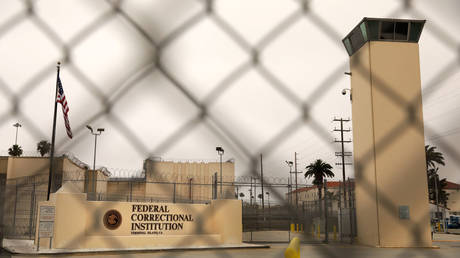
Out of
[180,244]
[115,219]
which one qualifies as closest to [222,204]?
[180,244]

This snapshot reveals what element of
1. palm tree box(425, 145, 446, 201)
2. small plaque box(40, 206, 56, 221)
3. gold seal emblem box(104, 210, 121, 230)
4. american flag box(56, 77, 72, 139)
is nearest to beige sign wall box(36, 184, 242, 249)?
gold seal emblem box(104, 210, 121, 230)

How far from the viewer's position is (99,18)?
4.33ft

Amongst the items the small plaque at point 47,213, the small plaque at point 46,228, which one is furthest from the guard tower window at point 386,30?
the small plaque at point 46,228

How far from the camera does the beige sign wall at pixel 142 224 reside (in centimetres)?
1438

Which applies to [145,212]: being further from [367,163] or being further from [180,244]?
[367,163]

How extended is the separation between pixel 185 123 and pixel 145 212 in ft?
50.4

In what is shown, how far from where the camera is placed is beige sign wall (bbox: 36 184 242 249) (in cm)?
1438

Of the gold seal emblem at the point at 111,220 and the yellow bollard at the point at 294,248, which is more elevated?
the yellow bollard at the point at 294,248

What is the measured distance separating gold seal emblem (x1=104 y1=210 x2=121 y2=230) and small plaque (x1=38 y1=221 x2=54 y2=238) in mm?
2172

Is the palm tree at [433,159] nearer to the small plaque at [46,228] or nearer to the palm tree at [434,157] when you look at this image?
the palm tree at [434,157]

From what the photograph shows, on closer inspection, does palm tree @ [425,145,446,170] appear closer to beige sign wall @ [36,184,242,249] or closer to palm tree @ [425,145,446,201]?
palm tree @ [425,145,446,201]

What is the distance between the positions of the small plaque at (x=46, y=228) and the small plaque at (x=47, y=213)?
124 millimetres

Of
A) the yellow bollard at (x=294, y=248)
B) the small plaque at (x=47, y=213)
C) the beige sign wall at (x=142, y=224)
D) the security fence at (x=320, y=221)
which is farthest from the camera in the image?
the security fence at (x=320, y=221)

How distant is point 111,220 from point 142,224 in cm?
114
